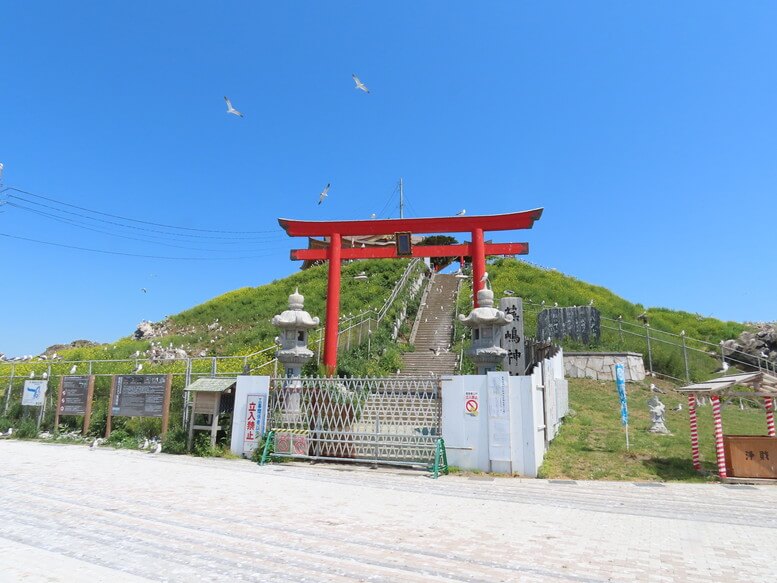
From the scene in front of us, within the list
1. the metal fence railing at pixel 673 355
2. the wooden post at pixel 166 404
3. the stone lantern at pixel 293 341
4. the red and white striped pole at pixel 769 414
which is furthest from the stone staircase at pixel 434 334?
the red and white striped pole at pixel 769 414

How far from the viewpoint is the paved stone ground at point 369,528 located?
482 centimetres

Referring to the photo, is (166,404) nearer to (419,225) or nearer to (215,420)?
(215,420)

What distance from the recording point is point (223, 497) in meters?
8.01

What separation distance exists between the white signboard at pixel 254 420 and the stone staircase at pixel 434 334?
24.3 ft

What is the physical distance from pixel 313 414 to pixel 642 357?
17.5 meters

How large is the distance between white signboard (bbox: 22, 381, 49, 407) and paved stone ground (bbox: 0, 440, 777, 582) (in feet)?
24.7

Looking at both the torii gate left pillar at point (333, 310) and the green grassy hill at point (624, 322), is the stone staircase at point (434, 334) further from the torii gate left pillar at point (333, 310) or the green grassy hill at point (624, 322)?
the torii gate left pillar at point (333, 310)

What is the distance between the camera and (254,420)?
40.7 ft

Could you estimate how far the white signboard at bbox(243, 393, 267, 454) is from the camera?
484 inches

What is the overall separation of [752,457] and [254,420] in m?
11.4

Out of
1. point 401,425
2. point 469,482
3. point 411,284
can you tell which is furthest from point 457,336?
point 469,482

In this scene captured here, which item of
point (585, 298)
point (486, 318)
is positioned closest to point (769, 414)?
point (486, 318)

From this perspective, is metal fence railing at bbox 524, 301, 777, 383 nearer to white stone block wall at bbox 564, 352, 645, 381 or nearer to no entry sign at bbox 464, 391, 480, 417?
white stone block wall at bbox 564, 352, 645, 381

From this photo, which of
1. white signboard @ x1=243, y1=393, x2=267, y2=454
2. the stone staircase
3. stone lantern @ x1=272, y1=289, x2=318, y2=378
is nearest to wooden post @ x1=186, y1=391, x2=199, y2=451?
white signboard @ x1=243, y1=393, x2=267, y2=454
